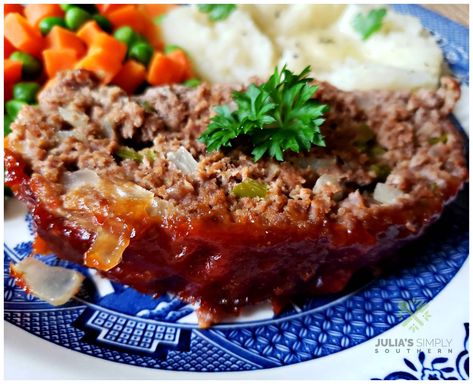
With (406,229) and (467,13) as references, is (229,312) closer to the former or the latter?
(406,229)

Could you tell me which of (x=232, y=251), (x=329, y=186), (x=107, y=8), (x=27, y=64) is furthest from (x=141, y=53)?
(x=232, y=251)

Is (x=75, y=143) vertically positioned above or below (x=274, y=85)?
below

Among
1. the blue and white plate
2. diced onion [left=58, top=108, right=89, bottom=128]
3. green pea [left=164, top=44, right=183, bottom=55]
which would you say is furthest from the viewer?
green pea [left=164, top=44, right=183, bottom=55]

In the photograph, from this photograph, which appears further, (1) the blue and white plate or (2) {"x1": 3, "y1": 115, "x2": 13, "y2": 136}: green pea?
(2) {"x1": 3, "y1": 115, "x2": 13, "y2": 136}: green pea

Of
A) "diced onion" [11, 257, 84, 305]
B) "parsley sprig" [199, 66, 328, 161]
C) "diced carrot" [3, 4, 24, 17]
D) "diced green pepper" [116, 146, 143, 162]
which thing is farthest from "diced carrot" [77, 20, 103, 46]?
"diced onion" [11, 257, 84, 305]

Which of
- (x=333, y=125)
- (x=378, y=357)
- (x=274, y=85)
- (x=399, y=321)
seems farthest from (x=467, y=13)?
(x=378, y=357)

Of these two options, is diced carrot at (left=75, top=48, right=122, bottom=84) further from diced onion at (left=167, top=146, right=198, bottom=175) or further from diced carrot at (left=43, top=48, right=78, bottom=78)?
diced onion at (left=167, top=146, right=198, bottom=175)
